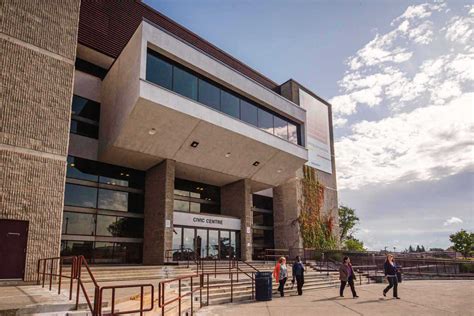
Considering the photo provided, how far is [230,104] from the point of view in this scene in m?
23.1

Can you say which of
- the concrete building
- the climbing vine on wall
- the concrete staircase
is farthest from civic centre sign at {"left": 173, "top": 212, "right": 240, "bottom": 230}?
the climbing vine on wall

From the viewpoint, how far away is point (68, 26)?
54.9 ft

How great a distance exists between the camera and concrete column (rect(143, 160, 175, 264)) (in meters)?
21.1

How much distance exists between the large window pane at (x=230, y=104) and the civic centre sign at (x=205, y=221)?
6681mm

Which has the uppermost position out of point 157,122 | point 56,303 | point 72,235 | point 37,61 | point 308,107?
point 308,107

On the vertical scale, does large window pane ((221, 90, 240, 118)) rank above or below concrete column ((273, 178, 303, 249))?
above

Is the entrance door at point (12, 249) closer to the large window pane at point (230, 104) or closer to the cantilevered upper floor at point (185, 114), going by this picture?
the cantilevered upper floor at point (185, 114)

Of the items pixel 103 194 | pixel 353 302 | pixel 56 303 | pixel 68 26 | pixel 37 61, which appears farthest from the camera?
pixel 103 194

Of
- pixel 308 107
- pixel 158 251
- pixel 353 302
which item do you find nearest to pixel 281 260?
pixel 353 302

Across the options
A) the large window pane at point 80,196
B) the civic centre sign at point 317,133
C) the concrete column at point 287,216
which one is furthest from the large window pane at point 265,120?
the large window pane at point 80,196

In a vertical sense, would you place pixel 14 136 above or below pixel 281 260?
above

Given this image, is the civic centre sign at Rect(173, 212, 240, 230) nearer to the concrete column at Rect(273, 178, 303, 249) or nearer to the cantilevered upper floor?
the cantilevered upper floor

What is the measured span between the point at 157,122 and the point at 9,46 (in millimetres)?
7095

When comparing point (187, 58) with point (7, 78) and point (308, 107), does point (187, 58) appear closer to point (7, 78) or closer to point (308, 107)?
point (7, 78)
